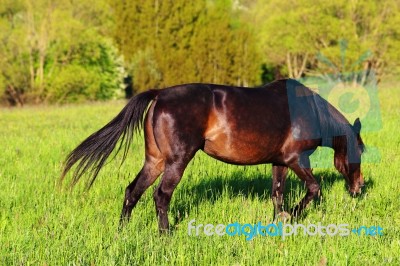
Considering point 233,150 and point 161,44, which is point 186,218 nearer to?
point 233,150

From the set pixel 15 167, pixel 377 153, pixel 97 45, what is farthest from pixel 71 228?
pixel 97 45

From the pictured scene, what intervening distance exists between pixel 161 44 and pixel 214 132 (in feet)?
142

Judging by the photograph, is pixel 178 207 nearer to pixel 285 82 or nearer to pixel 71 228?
pixel 71 228

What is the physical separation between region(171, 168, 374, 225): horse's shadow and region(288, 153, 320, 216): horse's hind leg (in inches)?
11.4

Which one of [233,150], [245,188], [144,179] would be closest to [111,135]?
[144,179]

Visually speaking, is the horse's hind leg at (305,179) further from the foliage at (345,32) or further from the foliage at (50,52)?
the foliage at (50,52)

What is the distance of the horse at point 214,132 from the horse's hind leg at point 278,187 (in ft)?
0.04

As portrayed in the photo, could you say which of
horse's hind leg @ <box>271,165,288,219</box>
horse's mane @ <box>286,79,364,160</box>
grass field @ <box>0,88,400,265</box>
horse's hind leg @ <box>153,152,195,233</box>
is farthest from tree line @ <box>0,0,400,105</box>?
horse's hind leg @ <box>153,152,195,233</box>

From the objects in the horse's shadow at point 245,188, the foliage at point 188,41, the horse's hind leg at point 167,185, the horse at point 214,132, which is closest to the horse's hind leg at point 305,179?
the horse at point 214,132

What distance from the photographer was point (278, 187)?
247 inches

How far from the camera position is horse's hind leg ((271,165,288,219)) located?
20.0 feet

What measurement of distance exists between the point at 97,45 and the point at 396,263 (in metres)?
39.6

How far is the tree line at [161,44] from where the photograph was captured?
38.7m

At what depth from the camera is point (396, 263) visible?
4277mm
